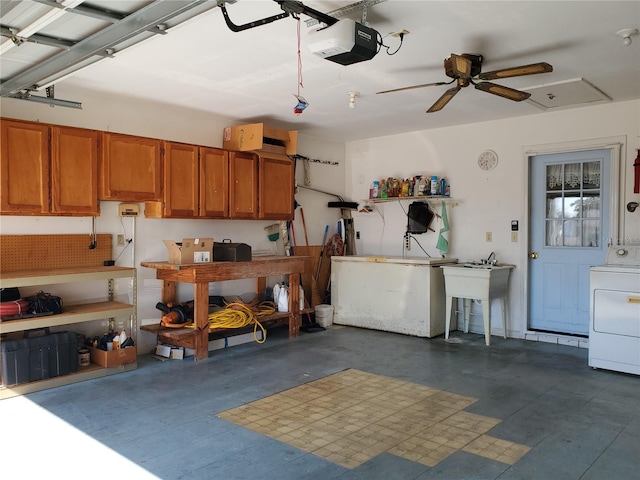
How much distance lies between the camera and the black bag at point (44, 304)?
4113 mm

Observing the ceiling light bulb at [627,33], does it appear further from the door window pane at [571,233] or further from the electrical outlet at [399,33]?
the door window pane at [571,233]

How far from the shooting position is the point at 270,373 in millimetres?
4578

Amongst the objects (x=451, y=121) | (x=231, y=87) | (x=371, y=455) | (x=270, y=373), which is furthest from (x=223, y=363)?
(x=451, y=121)

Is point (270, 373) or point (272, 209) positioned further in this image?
point (272, 209)

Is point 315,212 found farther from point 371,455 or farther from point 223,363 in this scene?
point 371,455

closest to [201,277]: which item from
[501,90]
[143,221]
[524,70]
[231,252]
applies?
[231,252]

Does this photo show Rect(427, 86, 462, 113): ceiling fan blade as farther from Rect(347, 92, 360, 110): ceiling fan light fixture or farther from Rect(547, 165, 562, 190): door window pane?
Rect(547, 165, 562, 190): door window pane

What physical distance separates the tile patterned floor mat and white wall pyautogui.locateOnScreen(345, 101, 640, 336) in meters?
2.70

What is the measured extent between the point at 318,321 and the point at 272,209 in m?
1.71

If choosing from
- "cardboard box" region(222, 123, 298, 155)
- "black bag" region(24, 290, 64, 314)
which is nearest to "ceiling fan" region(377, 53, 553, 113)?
"cardboard box" region(222, 123, 298, 155)

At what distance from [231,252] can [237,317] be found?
2.42 feet

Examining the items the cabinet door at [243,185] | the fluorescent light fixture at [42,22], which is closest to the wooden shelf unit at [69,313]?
the cabinet door at [243,185]

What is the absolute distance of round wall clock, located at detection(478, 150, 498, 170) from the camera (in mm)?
6184

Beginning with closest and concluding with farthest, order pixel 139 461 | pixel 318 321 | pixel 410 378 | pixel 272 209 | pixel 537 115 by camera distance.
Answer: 1. pixel 139 461
2. pixel 410 378
3. pixel 537 115
4. pixel 272 209
5. pixel 318 321
